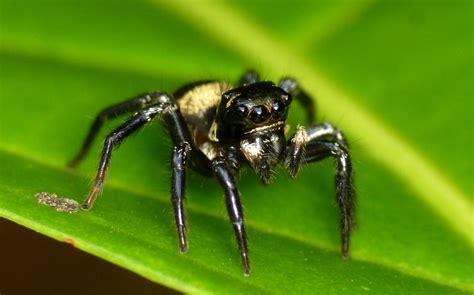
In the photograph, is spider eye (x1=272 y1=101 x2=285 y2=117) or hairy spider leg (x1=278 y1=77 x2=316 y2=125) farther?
hairy spider leg (x1=278 y1=77 x2=316 y2=125)

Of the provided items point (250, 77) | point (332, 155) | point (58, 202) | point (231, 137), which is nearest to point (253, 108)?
point (231, 137)

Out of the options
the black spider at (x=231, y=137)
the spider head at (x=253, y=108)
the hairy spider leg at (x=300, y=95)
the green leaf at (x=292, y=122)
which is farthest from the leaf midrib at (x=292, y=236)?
the hairy spider leg at (x=300, y=95)

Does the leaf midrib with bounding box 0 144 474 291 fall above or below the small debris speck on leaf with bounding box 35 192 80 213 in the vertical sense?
below

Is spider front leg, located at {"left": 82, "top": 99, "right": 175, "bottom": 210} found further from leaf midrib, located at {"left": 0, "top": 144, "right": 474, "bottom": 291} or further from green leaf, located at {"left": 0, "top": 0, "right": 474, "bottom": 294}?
leaf midrib, located at {"left": 0, "top": 144, "right": 474, "bottom": 291}

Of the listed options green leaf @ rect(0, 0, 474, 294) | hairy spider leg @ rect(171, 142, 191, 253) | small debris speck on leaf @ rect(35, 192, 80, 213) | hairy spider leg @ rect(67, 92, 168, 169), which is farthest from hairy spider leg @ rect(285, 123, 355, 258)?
small debris speck on leaf @ rect(35, 192, 80, 213)

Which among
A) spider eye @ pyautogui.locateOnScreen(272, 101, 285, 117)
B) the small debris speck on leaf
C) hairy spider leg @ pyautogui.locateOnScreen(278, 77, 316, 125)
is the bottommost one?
the small debris speck on leaf

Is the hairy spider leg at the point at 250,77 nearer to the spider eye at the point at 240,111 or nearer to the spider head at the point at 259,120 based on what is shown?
the spider head at the point at 259,120
